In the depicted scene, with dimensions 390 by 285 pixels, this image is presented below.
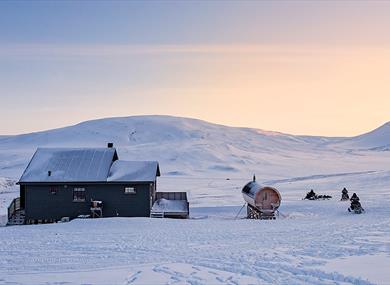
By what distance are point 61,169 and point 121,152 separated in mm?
91290

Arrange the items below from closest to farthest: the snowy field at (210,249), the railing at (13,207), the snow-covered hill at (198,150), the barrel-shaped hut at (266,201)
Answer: the snowy field at (210,249), the railing at (13,207), the barrel-shaped hut at (266,201), the snow-covered hill at (198,150)

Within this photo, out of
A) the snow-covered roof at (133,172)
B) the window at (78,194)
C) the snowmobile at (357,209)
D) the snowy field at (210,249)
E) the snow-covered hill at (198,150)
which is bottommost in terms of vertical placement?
the snowy field at (210,249)

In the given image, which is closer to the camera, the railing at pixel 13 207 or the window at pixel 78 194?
the window at pixel 78 194

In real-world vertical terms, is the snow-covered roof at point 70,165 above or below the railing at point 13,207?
above

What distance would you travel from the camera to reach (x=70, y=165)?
114ft

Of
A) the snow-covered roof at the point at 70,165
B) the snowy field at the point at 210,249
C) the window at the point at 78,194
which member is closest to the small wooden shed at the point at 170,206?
the snowy field at the point at 210,249

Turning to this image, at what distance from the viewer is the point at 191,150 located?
129 metres

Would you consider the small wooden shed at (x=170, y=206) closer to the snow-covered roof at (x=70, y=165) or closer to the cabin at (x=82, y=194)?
the cabin at (x=82, y=194)

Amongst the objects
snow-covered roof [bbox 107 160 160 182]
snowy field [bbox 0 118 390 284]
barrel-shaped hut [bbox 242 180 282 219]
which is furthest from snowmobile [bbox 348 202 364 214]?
snow-covered roof [bbox 107 160 160 182]

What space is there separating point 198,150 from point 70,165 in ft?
313

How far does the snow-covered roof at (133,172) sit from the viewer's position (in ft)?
110

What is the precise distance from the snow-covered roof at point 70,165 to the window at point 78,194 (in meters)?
0.74

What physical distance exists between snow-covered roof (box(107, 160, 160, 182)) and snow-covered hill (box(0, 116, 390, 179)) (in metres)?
57.6

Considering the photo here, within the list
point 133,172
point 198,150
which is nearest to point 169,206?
point 133,172
